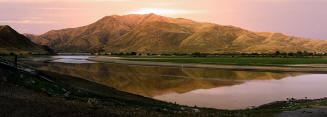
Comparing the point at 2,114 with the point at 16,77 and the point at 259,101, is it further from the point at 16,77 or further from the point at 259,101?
the point at 259,101

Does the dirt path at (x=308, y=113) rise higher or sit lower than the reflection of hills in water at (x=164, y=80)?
higher

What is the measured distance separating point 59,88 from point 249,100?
17381 millimetres

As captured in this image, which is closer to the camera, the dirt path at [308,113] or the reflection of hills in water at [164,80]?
the dirt path at [308,113]

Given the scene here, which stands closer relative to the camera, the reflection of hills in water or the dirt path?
the dirt path

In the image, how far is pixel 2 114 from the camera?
38.8 ft

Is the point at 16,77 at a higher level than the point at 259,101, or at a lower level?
higher

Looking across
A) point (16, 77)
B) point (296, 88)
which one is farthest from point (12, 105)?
point (296, 88)

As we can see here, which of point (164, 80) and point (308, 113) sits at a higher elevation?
point (308, 113)

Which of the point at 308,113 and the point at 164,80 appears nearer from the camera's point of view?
the point at 308,113

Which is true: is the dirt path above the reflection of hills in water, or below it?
above

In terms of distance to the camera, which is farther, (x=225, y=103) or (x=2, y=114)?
(x=225, y=103)

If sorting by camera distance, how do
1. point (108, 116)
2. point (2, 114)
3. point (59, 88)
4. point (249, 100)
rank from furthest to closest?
point (249, 100) → point (59, 88) → point (108, 116) → point (2, 114)

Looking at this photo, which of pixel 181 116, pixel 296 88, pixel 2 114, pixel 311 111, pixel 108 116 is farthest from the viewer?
pixel 296 88

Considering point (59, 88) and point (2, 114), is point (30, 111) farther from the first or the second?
point (59, 88)
